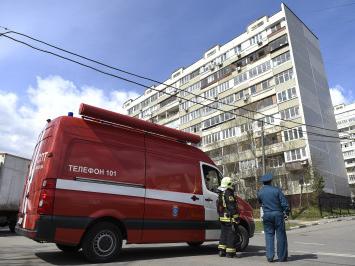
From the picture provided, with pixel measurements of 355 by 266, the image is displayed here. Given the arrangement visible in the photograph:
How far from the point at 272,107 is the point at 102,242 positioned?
4577 centimetres

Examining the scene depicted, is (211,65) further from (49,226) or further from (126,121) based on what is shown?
(49,226)

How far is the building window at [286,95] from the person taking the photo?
158 feet

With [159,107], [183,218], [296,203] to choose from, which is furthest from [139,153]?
[159,107]

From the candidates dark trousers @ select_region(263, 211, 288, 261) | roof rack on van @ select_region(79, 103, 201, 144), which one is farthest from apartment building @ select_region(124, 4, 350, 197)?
dark trousers @ select_region(263, 211, 288, 261)

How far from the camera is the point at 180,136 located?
9.60m

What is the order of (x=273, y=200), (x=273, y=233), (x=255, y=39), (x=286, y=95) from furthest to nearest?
1. (x=255, y=39)
2. (x=286, y=95)
3. (x=273, y=200)
4. (x=273, y=233)

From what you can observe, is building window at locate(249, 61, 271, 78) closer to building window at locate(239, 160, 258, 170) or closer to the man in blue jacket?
building window at locate(239, 160, 258, 170)

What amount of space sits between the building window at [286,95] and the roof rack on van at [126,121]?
41.2 m

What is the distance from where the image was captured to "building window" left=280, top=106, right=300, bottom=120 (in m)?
47.2

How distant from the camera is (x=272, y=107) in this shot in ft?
167

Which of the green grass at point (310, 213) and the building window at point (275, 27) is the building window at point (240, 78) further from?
the green grass at point (310, 213)

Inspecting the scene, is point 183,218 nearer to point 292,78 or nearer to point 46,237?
point 46,237

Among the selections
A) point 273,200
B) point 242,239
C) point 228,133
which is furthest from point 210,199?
point 228,133

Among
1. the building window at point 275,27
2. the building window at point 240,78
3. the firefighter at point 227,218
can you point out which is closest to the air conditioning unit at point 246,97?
the building window at point 240,78
